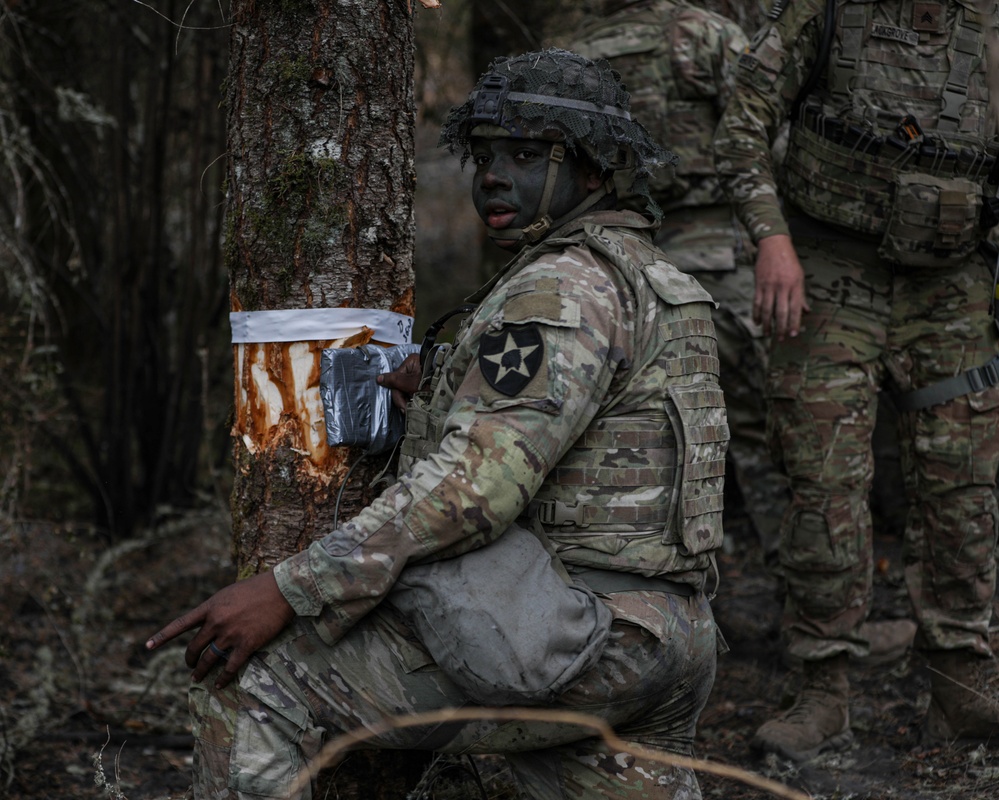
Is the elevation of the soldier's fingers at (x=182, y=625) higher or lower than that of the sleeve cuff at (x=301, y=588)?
lower

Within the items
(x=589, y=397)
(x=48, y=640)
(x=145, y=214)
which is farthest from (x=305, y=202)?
(x=145, y=214)

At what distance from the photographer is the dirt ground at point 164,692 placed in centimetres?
345

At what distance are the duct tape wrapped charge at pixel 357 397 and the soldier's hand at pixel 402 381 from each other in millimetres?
18

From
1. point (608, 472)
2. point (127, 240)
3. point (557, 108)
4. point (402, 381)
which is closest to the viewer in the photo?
point (608, 472)

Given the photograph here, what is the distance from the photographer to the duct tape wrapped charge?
2693mm

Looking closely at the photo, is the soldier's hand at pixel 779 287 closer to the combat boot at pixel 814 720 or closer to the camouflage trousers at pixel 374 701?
the combat boot at pixel 814 720

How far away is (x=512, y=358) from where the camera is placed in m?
2.19

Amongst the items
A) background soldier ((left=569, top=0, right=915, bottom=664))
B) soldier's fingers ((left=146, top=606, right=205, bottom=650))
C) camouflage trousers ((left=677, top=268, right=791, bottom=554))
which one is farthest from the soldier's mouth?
camouflage trousers ((left=677, top=268, right=791, bottom=554))

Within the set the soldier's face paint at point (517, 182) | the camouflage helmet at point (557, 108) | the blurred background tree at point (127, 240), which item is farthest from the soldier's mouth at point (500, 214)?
the blurred background tree at point (127, 240)

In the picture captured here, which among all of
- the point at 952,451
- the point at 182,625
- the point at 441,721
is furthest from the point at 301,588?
the point at 952,451

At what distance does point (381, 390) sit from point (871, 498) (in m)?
3.86

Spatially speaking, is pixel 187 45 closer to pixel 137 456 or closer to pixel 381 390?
pixel 137 456

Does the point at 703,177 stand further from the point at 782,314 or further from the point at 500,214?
the point at 500,214

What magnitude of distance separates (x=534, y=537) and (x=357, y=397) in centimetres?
65
